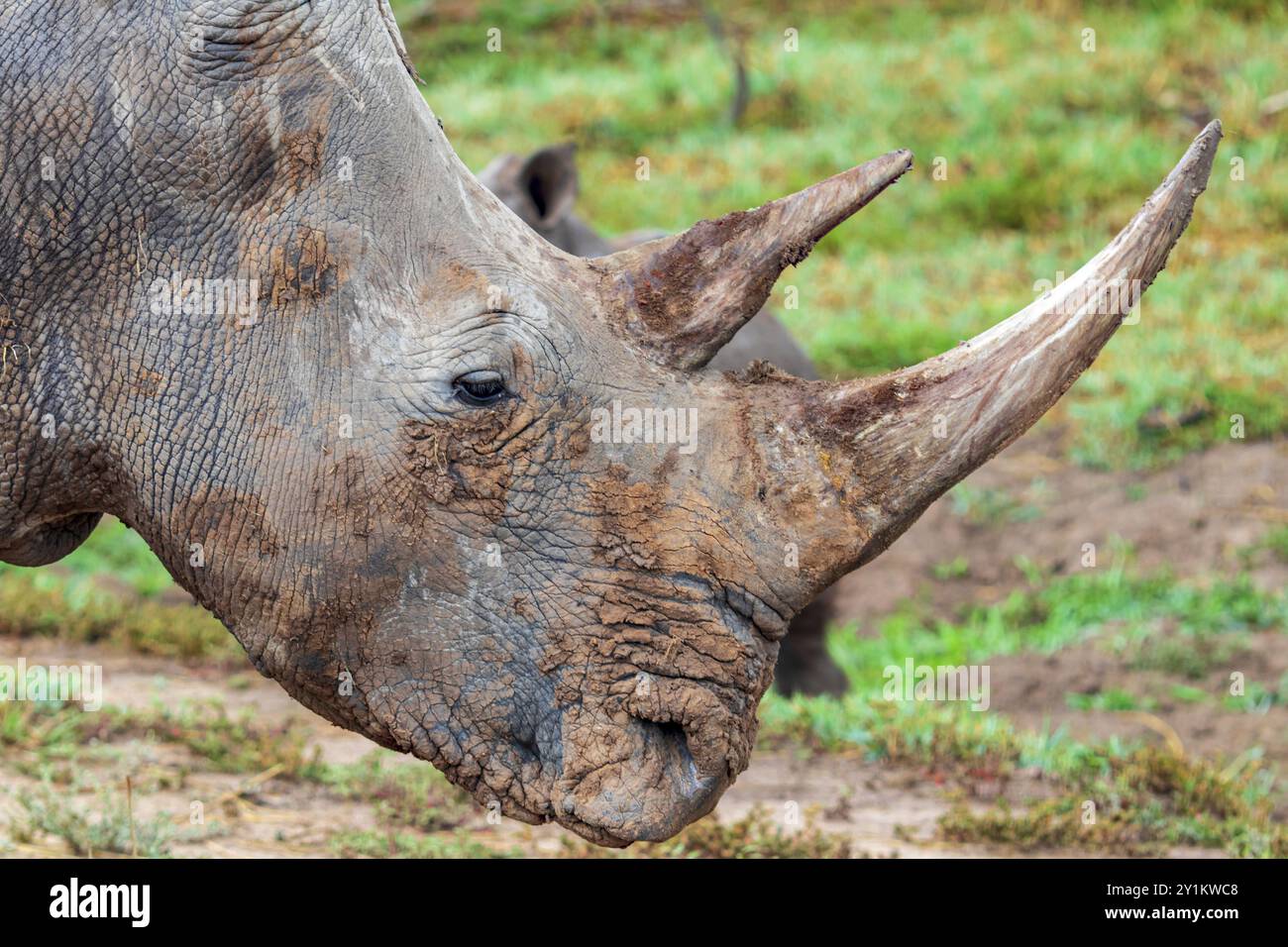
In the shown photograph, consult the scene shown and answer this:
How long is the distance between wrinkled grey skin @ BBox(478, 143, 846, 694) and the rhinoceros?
350 cm

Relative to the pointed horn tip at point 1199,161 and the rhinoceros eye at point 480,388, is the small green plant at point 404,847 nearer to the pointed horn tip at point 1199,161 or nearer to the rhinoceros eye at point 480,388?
the rhinoceros eye at point 480,388

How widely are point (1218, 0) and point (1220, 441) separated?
6186 mm

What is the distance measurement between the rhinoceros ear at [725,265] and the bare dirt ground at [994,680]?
6.35 ft

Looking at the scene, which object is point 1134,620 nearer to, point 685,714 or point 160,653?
point 160,653

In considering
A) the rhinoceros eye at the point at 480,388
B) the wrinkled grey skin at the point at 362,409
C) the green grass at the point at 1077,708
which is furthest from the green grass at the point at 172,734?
the rhinoceros eye at the point at 480,388

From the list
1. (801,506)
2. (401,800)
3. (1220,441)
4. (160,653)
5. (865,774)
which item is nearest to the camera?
(801,506)

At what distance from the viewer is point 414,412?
3166 millimetres

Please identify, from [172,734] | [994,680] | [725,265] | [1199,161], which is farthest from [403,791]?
[1199,161]

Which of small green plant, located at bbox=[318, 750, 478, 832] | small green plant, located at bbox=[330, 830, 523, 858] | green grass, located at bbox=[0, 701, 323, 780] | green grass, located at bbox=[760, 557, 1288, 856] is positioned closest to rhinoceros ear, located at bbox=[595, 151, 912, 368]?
small green plant, located at bbox=[330, 830, 523, 858]

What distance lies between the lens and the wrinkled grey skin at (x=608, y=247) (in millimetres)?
6855

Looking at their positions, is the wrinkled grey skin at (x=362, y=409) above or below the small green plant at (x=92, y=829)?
above

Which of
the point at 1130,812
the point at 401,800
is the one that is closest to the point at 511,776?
the point at 401,800

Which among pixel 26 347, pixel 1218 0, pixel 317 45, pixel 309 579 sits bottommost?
pixel 309 579

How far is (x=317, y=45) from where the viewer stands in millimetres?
3217
